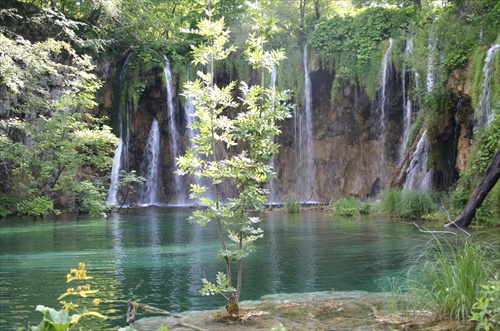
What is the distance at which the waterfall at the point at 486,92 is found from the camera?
13.8 m

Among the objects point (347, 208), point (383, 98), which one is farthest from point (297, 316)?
point (383, 98)

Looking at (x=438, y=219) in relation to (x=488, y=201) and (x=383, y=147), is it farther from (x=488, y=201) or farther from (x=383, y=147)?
(x=383, y=147)

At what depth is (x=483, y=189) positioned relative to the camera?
33.7 ft

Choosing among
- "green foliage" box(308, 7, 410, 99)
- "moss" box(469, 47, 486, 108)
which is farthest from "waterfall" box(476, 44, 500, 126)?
"green foliage" box(308, 7, 410, 99)

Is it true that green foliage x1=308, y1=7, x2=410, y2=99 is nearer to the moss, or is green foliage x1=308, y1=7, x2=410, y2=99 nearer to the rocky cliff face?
the rocky cliff face

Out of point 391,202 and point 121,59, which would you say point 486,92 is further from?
point 121,59

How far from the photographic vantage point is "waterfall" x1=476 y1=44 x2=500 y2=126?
544 inches

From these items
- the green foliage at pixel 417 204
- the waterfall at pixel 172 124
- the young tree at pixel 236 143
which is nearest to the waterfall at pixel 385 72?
the green foliage at pixel 417 204

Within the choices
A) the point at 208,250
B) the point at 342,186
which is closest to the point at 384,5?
the point at 342,186

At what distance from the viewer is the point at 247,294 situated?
611cm

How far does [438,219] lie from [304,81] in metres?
15.2

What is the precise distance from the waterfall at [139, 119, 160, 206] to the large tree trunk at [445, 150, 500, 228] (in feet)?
63.2

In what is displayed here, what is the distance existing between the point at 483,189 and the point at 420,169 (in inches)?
308

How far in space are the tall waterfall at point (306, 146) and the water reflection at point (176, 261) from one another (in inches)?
515
